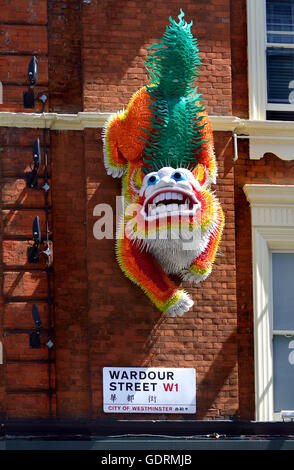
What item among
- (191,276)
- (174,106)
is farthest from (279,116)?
(191,276)

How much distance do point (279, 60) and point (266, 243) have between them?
82.9 inches

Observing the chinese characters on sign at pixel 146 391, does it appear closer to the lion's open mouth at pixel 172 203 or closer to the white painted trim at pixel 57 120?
the lion's open mouth at pixel 172 203

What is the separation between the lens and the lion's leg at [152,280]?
589 inches

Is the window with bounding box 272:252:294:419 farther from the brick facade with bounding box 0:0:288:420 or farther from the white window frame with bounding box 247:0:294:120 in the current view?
the white window frame with bounding box 247:0:294:120

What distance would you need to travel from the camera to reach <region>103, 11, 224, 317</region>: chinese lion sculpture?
1475 cm

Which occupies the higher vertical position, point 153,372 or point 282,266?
point 282,266

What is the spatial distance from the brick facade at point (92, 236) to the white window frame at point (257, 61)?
0.13 m

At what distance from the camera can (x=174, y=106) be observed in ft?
49.0

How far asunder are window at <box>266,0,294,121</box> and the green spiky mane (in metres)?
1.30

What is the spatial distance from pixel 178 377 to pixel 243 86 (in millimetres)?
3320

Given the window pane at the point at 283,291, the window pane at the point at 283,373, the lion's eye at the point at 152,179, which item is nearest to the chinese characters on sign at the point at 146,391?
the window pane at the point at 283,373

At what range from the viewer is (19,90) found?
50.7 ft

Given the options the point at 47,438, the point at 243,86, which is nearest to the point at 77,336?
the point at 47,438
